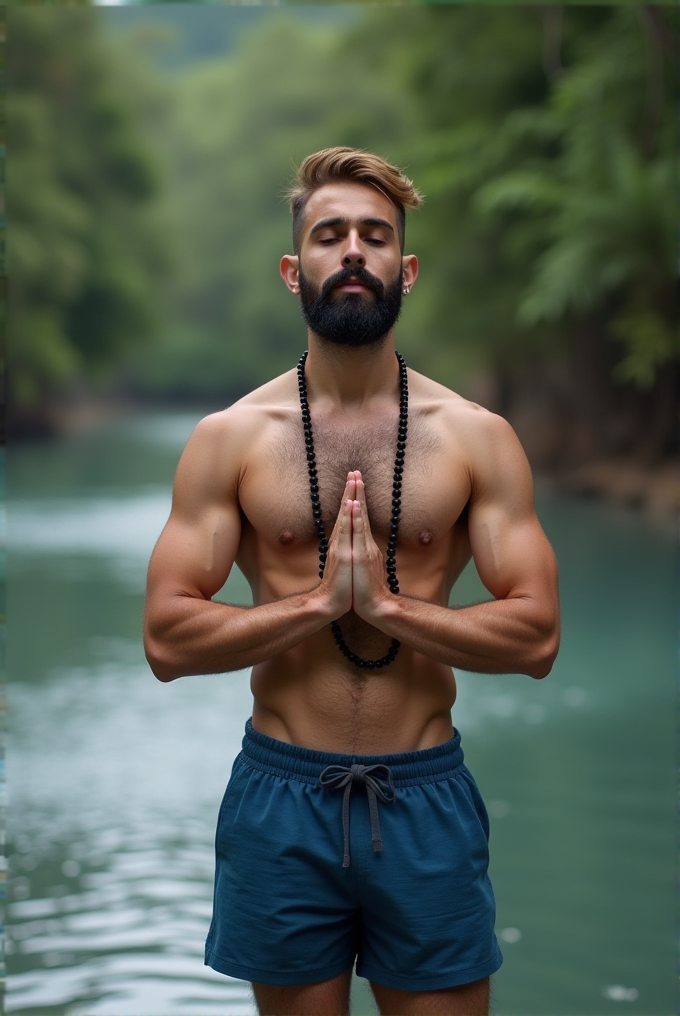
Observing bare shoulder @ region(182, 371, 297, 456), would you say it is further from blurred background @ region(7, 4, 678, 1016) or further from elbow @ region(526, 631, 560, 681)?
elbow @ region(526, 631, 560, 681)

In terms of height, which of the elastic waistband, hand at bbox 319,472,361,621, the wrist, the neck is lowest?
the elastic waistband

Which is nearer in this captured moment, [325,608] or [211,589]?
[325,608]

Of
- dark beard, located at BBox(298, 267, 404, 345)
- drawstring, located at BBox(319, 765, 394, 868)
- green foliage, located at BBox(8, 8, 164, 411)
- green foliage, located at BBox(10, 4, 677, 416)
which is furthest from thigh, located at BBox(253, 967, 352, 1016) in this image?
green foliage, located at BBox(8, 8, 164, 411)

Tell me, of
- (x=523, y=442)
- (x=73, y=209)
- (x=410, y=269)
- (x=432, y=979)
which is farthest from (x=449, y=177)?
(x=432, y=979)

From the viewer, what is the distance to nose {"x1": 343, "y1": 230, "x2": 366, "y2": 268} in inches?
92.9

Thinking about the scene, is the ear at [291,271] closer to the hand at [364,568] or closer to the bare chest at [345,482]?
the bare chest at [345,482]

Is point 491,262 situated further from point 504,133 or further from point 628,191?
point 628,191

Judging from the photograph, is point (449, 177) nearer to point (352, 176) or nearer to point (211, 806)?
point (211, 806)

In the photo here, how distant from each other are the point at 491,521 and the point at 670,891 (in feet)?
9.72

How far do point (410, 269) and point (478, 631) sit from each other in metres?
0.75

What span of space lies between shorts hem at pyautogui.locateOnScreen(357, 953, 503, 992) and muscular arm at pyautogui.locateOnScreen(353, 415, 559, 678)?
57 centimetres

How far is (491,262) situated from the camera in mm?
18766

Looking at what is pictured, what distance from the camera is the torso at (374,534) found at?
2.46 meters

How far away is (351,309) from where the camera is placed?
2.38 meters
